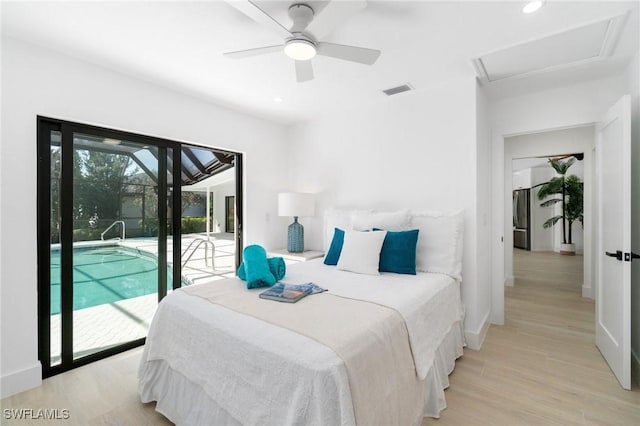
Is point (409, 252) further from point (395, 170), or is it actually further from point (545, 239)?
point (545, 239)

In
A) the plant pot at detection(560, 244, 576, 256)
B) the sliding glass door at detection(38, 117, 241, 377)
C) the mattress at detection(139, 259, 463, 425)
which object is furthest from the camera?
the plant pot at detection(560, 244, 576, 256)

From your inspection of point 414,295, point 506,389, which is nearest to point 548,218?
point 506,389

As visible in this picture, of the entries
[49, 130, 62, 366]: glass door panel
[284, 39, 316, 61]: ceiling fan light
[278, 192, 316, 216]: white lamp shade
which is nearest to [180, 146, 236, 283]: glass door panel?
[278, 192, 316, 216]: white lamp shade

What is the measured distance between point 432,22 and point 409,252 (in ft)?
5.52

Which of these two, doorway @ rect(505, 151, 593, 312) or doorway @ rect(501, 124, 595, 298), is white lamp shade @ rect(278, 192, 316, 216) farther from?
doorway @ rect(505, 151, 593, 312)

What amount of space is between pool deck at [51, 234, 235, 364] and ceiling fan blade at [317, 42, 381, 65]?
241 centimetres

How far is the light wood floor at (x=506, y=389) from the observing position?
1.78 metres

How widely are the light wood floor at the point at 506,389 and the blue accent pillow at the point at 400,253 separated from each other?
35.0 inches

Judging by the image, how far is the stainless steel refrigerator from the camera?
821 cm

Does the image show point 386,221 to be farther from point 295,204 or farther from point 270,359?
point 270,359

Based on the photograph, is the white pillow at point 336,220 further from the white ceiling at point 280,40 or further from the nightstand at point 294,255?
the white ceiling at point 280,40

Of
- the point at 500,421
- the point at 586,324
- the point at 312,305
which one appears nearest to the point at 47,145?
the point at 312,305

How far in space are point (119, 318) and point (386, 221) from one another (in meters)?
2.75

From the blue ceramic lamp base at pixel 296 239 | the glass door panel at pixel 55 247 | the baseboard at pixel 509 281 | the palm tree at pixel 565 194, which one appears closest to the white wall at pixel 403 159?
the blue ceramic lamp base at pixel 296 239
